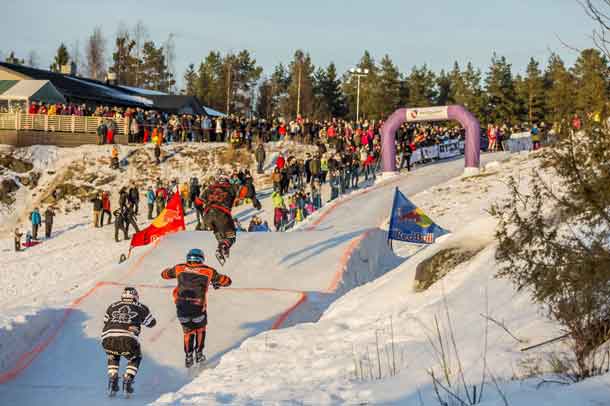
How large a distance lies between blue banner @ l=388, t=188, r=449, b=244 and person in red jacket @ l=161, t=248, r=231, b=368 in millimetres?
7658

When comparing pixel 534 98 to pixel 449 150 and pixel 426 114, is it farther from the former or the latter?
pixel 426 114

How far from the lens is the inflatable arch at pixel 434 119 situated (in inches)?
1168

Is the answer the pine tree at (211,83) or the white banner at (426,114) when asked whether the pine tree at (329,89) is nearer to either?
the pine tree at (211,83)

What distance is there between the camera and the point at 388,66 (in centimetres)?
8619

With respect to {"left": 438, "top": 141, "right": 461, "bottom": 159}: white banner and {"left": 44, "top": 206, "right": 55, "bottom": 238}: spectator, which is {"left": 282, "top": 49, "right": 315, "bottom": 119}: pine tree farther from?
{"left": 44, "top": 206, "right": 55, "bottom": 238}: spectator

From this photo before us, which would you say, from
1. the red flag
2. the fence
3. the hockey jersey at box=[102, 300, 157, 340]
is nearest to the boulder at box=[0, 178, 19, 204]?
the fence

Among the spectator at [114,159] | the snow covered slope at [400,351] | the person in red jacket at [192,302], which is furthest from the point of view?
the spectator at [114,159]

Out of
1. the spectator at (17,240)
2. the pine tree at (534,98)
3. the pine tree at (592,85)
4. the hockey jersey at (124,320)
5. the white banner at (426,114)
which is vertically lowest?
the spectator at (17,240)

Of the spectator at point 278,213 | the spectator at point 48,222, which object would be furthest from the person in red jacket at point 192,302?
the spectator at point 48,222

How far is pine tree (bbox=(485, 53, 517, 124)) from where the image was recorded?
77.3 metres

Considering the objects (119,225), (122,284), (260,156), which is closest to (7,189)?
(119,225)

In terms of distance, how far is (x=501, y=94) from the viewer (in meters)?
77.4

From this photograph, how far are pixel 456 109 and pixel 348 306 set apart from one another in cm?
2044

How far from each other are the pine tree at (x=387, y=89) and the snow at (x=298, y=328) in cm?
6371
